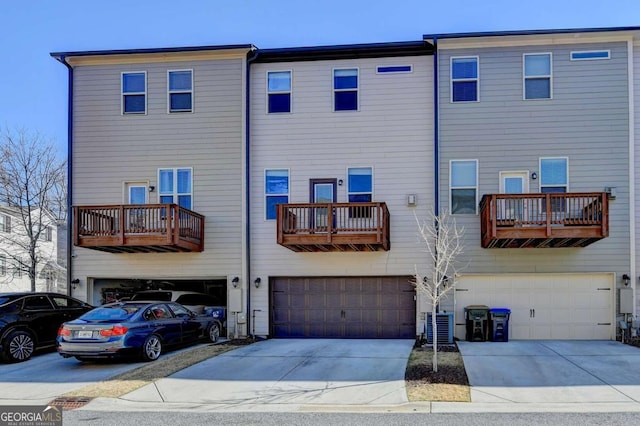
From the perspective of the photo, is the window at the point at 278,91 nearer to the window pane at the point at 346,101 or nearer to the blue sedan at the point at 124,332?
the window pane at the point at 346,101

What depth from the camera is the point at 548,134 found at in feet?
46.3

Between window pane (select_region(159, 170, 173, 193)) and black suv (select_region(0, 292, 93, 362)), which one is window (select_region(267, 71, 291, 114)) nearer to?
window pane (select_region(159, 170, 173, 193))

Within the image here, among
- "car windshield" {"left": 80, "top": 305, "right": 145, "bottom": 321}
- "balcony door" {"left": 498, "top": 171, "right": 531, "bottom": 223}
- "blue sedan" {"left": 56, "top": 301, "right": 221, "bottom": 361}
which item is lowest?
"blue sedan" {"left": 56, "top": 301, "right": 221, "bottom": 361}

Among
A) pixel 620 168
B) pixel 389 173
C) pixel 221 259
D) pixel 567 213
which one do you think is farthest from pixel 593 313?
pixel 221 259

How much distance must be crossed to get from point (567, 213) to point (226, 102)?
31.0 feet

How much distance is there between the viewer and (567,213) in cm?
1296

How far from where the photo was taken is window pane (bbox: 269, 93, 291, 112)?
15188 millimetres

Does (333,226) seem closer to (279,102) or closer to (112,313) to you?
(279,102)

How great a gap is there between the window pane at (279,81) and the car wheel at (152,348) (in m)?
7.62

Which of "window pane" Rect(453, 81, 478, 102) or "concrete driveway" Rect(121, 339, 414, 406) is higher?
"window pane" Rect(453, 81, 478, 102)

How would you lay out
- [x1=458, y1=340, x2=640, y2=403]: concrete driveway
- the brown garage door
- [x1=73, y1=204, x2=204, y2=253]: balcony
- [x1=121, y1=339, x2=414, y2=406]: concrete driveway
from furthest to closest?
the brown garage door, [x1=73, y1=204, x2=204, y2=253]: balcony, [x1=121, y1=339, x2=414, y2=406]: concrete driveway, [x1=458, y1=340, x2=640, y2=403]: concrete driveway

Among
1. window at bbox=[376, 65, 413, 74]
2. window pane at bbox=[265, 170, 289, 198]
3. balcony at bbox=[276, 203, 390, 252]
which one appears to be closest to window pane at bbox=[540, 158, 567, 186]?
balcony at bbox=[276, 203, 390, 252]

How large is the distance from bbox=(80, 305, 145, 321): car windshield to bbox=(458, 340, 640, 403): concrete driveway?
6792 millimetres

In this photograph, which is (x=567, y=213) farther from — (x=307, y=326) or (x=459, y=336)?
(x=307, y=326)
